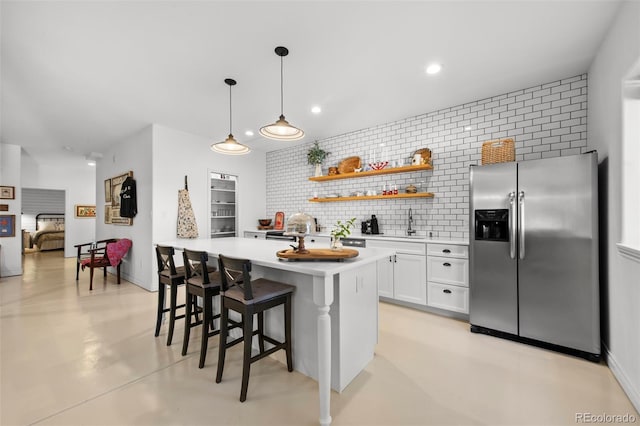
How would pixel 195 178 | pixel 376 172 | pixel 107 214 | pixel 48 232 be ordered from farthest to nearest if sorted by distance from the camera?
pixel 48 232
pixel 107 214
pixel 195 178
pixel 376 172

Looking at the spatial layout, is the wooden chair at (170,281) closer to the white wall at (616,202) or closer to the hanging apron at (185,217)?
the hanging apron at (185,217)

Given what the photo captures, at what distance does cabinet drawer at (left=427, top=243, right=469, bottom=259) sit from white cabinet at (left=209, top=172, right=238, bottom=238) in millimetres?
4105

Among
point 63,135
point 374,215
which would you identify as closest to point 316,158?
point 374,215

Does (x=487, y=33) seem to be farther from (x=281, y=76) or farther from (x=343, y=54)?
(x=281, y=76)

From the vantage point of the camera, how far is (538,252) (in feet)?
8.70

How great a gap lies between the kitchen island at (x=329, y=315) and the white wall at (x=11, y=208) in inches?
258

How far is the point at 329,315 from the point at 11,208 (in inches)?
299

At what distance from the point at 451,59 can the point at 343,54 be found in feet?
3.49

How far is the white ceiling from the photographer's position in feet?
6.89

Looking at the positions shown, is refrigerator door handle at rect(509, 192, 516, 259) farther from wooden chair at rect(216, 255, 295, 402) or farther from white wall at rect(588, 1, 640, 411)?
wooden chair at rect(216, 255, 295, 402)

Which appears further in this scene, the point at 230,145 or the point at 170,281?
the point at 230,145

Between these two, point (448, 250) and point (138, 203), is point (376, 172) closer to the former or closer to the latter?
point (448, 250)

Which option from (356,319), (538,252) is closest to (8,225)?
(356,319)

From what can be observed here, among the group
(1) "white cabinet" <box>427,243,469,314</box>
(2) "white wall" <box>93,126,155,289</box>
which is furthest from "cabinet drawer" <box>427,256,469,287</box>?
(2) "white wall" <box>93,126,155,289</box>
